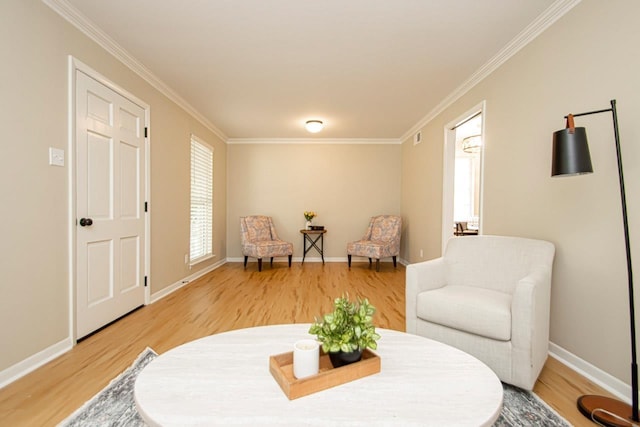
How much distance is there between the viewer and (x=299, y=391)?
99cm

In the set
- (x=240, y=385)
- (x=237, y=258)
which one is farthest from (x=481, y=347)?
(x=237, y=258)

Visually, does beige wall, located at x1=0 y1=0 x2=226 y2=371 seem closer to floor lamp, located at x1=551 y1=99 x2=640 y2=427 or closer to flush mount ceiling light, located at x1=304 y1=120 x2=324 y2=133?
flush mount ceiling light, located at x1=304 y1=120 x2=324 y2=133

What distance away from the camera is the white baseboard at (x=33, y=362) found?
69.3 inches

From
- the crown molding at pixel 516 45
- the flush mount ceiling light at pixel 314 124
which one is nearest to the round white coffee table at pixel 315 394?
the crown molding at pixel 516 45

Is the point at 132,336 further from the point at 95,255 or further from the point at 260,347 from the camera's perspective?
the point at 260,347

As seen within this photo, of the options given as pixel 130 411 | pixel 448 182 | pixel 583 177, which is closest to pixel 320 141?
pixel 448 182

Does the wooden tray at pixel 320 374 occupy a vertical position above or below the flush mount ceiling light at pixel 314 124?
below

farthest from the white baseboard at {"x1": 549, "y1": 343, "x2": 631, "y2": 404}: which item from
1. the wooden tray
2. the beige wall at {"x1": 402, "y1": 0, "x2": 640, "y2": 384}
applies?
the wooden tray

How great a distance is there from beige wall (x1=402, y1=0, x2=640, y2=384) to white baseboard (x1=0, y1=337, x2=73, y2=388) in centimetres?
343

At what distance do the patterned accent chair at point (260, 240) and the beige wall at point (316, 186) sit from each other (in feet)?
1.19

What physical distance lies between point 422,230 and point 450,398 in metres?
3.98

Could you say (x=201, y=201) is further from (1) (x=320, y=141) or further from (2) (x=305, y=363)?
(2) (x=305, y=363)

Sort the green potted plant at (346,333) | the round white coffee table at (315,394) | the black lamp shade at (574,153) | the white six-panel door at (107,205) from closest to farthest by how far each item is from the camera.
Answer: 1. the round white coffee table at (315,394)
2. the green potted plant at (346,333)
3. the black lamp shade at (574,153)
4. the white six-panel door at (107,205)

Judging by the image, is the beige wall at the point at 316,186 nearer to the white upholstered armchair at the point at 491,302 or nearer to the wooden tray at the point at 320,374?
the white upholstered armchair at the point at 491,302
